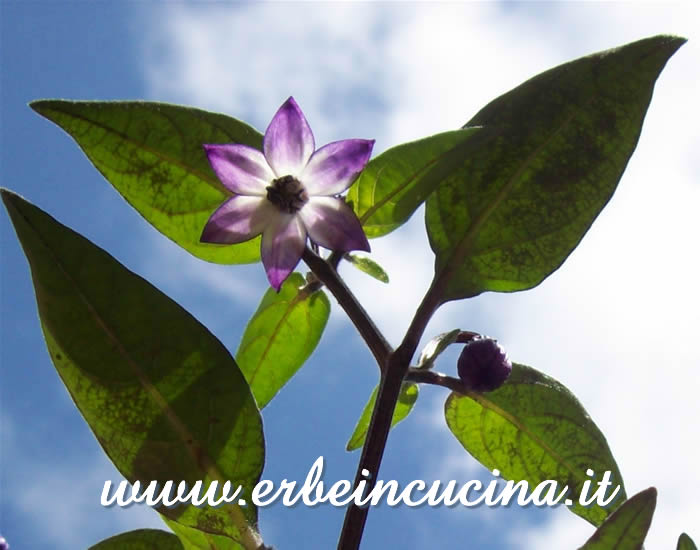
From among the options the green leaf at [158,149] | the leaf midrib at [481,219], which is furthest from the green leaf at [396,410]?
the green leaf at [158,149]

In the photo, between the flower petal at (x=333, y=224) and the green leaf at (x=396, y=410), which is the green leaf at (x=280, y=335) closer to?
the green leaf at (x=396, y=410)

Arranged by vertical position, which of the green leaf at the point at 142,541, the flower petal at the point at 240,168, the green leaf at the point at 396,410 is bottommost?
the green leaf at the point at 142,541

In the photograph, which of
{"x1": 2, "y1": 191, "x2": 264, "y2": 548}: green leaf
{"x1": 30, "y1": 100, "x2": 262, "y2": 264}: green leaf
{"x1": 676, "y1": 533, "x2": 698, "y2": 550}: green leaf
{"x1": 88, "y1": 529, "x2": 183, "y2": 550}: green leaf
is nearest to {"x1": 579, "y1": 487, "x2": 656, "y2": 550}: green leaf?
{"x1": 676, "y1": 533, "x2": 698, "y2": 550}: green leaf

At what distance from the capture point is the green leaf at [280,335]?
1.41 m

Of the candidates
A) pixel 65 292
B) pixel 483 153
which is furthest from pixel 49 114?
pixel 483 153

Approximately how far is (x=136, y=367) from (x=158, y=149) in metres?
0.29

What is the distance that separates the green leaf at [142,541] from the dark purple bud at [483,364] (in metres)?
0.46

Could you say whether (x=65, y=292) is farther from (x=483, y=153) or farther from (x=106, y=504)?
(x=483, y=153)

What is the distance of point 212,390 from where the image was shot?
105 cm

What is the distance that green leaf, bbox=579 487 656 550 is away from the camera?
102cm

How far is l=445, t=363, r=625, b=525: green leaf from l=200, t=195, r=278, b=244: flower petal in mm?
447

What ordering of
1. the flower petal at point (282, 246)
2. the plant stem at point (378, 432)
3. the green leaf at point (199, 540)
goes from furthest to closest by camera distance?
the green leaf at point (199, 540), the flower petal at point (282, 246), the plant stem at point (378, 432)

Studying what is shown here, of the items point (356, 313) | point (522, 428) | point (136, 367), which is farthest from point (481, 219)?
point (136, 367)

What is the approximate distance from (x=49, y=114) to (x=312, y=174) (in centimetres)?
35
